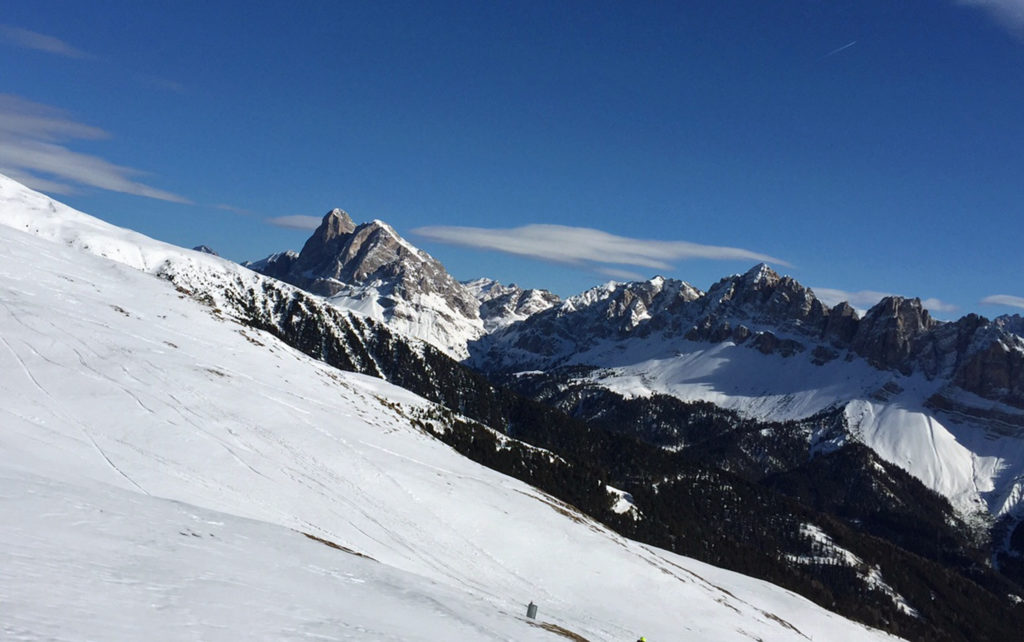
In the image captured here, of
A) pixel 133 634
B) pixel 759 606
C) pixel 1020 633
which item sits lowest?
pixel 1020 633

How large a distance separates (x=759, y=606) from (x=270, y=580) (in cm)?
6926

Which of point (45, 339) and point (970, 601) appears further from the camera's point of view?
point (970, 601)

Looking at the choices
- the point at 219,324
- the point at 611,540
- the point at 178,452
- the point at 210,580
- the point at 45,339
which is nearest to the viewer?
the point at 210,580

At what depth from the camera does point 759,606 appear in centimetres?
7106

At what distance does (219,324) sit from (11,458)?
65.6 metres

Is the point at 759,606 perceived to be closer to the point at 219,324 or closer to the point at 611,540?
the point at 611,540

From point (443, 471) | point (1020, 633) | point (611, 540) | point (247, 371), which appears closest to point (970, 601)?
point (1020, 633)

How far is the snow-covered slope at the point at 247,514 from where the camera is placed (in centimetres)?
1501

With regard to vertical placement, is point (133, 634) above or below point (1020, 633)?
above

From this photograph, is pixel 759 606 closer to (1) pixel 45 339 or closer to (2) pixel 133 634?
(2) pixel 133 634

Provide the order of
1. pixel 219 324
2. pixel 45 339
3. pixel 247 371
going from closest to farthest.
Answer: pixel 45 339
pixel 247 371
pixel 219 324

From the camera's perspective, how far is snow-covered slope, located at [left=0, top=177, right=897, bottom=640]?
A: 15.0m

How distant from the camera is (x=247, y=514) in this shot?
111 ft

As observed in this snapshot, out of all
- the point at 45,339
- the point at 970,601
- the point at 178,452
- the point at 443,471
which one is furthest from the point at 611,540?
the point at 970,601
